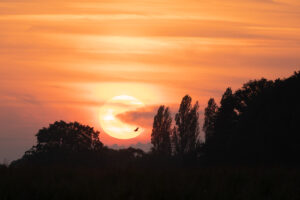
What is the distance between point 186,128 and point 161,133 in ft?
23.4

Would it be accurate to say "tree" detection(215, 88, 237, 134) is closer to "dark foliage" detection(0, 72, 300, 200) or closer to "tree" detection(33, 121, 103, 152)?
"dark foliage" detection(0, 72, 300, 200)

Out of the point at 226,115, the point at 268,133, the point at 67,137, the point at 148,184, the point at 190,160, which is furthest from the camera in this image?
the point at 67,137

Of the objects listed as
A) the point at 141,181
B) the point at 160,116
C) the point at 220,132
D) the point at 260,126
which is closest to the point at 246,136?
the point at 260,126

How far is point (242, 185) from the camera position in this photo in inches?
577

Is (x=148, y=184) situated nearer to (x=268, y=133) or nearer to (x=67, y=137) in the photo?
(x=268, y=133)

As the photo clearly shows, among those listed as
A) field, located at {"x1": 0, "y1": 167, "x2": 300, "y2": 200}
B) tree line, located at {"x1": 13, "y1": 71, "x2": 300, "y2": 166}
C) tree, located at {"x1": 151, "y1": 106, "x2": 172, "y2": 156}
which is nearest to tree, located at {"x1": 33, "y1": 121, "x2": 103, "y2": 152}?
tree line, located at {"x1": 13, "y1": 71, "x2": 300, "y2": 166}

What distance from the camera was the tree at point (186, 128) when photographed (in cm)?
9588

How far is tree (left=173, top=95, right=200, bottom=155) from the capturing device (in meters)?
95.9

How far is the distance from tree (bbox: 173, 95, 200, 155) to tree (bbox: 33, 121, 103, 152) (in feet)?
46.4

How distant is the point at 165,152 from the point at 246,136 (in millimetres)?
45063

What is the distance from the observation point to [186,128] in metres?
98.1

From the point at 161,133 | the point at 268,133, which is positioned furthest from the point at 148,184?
the point at 161,133

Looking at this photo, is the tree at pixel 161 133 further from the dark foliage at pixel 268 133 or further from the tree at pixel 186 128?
the dark foliage at pixel 268 133

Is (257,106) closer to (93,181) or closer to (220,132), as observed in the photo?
(220,132)
